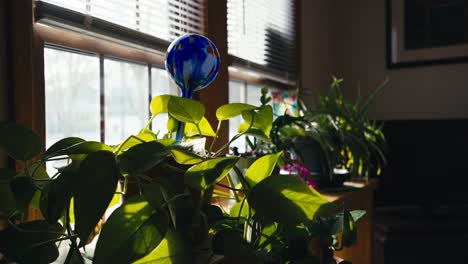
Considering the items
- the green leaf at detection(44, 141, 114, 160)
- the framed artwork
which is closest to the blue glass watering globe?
the green leaf at detection(44, 141, 114, 160)

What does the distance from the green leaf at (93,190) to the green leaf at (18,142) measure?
124mm

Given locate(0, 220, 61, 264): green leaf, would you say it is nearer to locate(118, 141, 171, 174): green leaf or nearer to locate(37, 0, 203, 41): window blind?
locate(118, 141, 171, 174): green leaf

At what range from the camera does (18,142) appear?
461mm

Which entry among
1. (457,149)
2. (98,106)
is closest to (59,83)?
(98,106)

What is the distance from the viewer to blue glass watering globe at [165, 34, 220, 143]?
0.72 metres

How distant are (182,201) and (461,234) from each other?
2371 millimetres

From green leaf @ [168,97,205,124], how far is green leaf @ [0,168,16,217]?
212 millimetres

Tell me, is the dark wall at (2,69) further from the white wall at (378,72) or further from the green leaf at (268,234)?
the white wall at (378,72)

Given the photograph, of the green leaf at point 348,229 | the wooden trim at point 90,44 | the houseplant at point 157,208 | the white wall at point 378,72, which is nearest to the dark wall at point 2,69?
the wooden trim at point 90,44

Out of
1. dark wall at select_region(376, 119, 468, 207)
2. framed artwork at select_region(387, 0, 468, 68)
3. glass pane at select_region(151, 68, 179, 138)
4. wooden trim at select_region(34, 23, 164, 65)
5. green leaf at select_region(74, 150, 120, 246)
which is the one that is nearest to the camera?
green leaf at select_region(74, 150, 120, 246)

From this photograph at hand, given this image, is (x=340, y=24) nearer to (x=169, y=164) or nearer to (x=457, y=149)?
(x=457, y=149)

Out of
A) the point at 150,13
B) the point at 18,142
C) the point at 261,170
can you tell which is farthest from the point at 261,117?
the point at 150,13

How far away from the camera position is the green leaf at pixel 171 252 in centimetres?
43

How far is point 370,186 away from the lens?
1763mm
